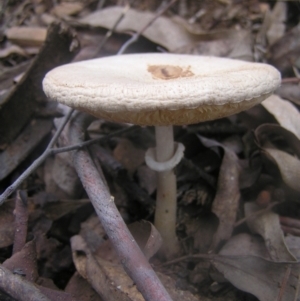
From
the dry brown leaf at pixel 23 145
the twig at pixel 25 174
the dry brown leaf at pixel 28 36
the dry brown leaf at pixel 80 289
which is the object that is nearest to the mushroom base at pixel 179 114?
the twig at pixel 25 174

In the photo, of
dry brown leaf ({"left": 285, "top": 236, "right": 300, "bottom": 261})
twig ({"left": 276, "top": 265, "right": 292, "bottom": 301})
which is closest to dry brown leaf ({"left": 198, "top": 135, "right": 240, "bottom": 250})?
dry brown leaf ({"left": 285, "top": 236, "right": 300, "bottom": 261})

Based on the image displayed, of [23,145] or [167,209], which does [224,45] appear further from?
[23,145]

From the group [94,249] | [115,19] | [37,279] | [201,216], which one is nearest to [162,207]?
[201,216]

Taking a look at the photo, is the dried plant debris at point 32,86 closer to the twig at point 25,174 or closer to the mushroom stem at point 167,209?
the twig at point 25,174

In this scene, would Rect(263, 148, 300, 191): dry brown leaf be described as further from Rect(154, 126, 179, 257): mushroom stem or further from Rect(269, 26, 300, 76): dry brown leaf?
Rect(269, 26, 300, 76): dry brown leaf

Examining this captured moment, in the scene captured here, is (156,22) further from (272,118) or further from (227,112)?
(227,112)

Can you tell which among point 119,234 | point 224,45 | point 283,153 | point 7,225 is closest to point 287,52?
point 224,45
